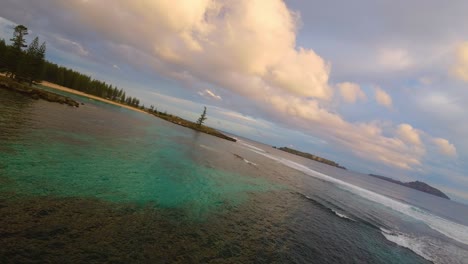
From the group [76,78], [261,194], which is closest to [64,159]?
[261,194]

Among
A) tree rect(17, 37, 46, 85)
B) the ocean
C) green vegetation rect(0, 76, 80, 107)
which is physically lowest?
the ocean

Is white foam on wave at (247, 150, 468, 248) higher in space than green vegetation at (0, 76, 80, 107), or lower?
lower

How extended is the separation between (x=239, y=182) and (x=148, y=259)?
1244 inches

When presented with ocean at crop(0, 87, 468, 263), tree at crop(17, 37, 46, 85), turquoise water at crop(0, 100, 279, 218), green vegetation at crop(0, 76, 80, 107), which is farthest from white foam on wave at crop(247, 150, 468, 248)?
tree at crop(17, 37, 46, 85)

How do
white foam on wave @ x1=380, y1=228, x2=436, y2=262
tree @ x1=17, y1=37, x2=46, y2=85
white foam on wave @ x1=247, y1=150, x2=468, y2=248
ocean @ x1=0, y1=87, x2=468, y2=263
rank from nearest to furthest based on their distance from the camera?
ocean @ x1=0, y1=87, x2=468, y2=263, white foam on wave @ x1=380, y1=228, x2=436, y2=262, white foam on wave @ x1=247, y1=150, x2=468, y2=248, tree @ x1=17, y1=37, x2=46, y2=85

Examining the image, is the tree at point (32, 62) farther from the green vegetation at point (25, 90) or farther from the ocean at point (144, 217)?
the ocean at point (144, 217)

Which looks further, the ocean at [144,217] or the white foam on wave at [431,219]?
the white foam on wave at [431,219]

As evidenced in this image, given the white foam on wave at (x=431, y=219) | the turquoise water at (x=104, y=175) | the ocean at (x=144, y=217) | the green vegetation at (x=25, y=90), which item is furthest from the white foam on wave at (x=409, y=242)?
the green vegetation at (x=25, y=90)

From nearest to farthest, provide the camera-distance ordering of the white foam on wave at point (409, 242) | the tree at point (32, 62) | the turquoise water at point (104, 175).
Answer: the turquoise water at point (104, 175)
the white foam on wave at point (409, 242)
the tree at point (32, 62)

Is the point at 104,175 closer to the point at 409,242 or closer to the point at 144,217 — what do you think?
the point at 144,217

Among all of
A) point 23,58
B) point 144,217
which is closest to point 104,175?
point 144,217

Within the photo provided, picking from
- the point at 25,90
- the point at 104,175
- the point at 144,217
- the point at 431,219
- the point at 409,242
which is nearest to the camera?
the point at 144,217

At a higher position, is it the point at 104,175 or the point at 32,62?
the point at 32,62

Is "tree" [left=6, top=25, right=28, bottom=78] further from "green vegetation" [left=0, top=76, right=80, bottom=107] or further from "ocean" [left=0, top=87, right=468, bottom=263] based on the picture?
"ocean" [left=0, top=87, right=468, bottom=263]
